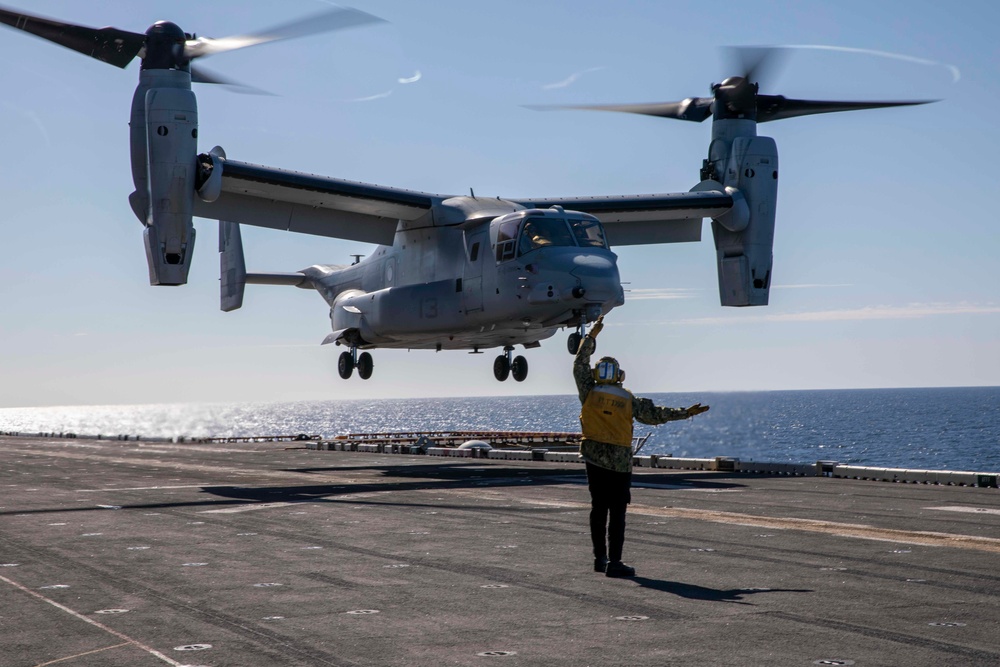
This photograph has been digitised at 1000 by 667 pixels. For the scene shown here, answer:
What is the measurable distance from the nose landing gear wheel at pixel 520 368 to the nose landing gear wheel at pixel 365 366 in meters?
5.91

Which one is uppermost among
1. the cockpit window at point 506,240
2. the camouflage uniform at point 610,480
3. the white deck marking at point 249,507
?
the cockpit window at point 506,240

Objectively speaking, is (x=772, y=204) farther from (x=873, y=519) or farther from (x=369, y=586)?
(x=369, y=586)

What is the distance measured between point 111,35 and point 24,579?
18.7 meters

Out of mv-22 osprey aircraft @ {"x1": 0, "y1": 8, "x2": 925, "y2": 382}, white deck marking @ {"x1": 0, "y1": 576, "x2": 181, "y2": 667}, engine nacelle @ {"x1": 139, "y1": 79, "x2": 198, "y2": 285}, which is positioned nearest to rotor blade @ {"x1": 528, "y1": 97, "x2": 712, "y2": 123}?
mv-22 osprey aircraft @ {"x1": 0, "y1": 8, "x2": 925, "y2": 382}

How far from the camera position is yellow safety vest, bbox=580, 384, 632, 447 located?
9.38 m

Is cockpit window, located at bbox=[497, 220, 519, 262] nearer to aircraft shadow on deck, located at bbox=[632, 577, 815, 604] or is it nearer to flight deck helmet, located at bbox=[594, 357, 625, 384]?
flight deck helmet, located at bbox=[594, 357, 625, 384]

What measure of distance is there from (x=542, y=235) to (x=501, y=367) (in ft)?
26.1

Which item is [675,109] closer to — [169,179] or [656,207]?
[656,207]

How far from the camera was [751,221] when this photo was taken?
31.1 metres

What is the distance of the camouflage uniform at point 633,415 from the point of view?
9.38 m

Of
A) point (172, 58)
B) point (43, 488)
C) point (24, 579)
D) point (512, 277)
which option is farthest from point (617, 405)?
point (172, 58)

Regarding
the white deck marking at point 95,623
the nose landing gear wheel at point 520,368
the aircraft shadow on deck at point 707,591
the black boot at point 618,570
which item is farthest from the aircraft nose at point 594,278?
the white deck marking at point 95,623

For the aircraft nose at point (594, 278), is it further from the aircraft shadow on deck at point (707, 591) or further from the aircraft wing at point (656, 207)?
the aircraft shadow on deck at point (707, 591)

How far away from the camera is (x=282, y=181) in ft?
89.3
